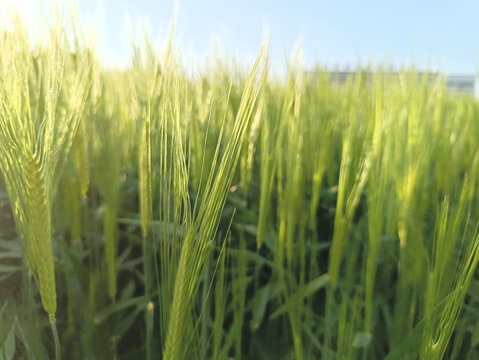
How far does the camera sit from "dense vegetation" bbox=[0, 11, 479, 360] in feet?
1.23

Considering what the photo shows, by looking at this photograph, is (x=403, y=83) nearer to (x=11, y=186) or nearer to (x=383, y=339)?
(x=383, y=339)

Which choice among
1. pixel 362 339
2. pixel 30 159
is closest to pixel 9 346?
pixel 30 159

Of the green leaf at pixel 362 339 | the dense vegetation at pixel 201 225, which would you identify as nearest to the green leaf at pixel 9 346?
the dense vegetation at pixel 201 225

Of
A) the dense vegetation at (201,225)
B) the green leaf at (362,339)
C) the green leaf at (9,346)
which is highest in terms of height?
the dense vegetation at (201,225)

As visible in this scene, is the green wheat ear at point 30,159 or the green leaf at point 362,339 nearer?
the green wheat ear at point 30,159

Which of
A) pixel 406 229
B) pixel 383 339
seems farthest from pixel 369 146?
pixel 383 339

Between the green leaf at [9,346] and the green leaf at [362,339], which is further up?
the green leaf at [9,346]

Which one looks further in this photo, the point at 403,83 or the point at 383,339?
the point at 403,83

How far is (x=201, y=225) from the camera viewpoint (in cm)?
35

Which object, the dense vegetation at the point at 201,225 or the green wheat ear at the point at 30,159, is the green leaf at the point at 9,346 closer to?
the dense vegetation at the point at 201,225

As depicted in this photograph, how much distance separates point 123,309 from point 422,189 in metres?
0.48

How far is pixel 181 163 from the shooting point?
354 millimetres

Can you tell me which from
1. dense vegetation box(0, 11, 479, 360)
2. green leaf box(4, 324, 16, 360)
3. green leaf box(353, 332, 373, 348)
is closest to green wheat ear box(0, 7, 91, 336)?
dense vegetation box(0, 11, 479, 360)

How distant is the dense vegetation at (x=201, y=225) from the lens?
37 cm
